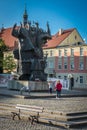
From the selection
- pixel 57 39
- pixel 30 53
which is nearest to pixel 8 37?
pixel 57 39

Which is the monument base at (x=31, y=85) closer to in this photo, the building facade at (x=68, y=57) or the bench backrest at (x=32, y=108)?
the bench backrest at (x=32, y=108)

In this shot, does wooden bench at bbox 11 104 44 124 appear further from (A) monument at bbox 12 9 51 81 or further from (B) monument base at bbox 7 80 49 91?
(A) monument at bbox 12 9 51 81

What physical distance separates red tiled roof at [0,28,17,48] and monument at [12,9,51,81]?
2471 inches

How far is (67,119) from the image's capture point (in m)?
16.4

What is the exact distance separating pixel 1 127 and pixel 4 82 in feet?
108

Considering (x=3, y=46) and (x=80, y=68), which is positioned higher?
(x=3, y=46)

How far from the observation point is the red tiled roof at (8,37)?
3972 inches

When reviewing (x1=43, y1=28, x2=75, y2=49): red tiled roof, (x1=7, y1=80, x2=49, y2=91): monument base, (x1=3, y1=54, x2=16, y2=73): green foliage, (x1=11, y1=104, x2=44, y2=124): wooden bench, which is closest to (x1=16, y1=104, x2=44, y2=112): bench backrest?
(x1=11, y1=104, x2=44, y2=124): wooden bench

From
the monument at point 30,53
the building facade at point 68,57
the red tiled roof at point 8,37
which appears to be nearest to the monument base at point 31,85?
the monument at point 30,53

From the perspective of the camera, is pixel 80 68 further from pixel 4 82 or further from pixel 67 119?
pixel 67 119

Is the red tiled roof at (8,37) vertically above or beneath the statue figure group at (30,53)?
above

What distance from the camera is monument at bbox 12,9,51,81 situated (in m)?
35.3

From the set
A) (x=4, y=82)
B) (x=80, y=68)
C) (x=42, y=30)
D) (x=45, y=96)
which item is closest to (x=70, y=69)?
(x=80, y=68)

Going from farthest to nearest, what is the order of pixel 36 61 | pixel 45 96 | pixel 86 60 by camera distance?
pixel 86 60
pixel 36 61
pixel 45 96
